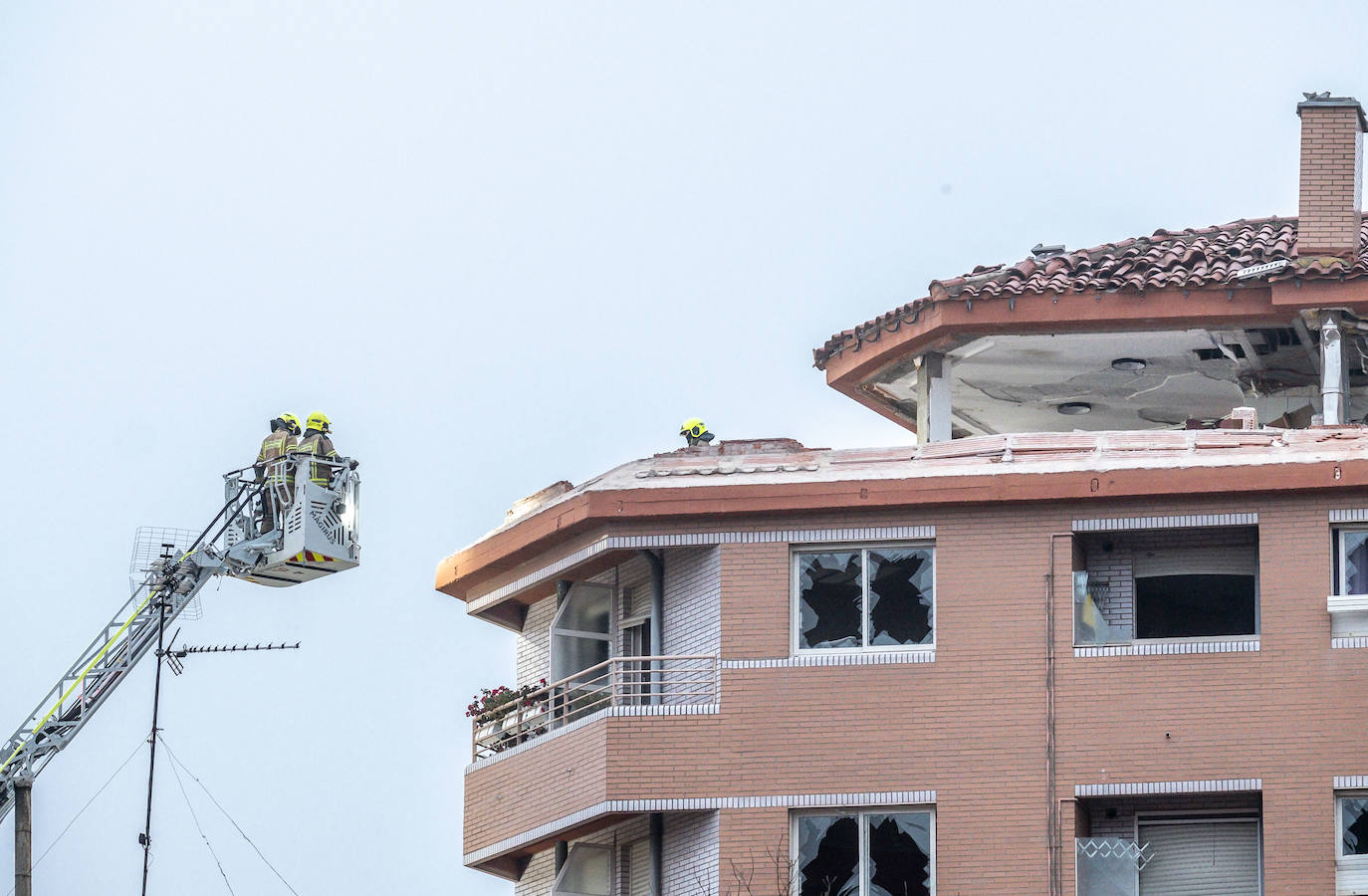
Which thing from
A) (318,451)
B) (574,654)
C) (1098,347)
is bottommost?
(574,654)

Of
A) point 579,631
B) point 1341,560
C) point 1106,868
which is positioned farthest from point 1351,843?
point 579,631

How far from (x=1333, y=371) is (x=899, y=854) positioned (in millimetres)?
8719

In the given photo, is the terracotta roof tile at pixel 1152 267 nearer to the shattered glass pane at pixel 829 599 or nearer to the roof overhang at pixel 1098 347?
the roof overhang at pixel 1098 347

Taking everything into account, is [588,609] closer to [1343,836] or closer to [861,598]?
[861,598]

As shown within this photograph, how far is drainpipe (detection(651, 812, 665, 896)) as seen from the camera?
3644 centimetres

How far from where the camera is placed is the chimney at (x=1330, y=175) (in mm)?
38875

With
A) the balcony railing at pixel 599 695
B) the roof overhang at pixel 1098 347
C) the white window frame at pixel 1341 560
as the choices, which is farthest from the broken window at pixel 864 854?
the roof overhang at pixel 1098 347

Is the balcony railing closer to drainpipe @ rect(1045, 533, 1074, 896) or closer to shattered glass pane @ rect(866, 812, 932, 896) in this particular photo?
shattered glass pane @ rect(866, 812, 932, 896)

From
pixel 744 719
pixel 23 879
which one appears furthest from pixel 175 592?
pixel 744 719

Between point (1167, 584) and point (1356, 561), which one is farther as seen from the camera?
point (1167, 584)

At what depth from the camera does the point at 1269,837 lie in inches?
1346

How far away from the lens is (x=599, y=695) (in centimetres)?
3909

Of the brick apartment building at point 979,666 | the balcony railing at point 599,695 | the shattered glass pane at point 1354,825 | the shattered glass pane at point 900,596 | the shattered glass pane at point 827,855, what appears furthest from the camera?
the balcony railing at point 599,695

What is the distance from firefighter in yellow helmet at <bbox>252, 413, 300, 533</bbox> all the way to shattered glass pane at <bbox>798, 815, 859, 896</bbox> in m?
10.6
